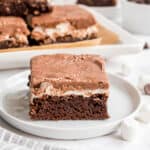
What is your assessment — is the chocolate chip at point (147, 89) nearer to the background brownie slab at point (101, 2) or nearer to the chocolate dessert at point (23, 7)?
the chocolate dessert at point (23, 7)

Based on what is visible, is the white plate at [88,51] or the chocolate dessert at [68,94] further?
the white plate at [88,51]

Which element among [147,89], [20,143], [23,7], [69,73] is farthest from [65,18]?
[20,143]

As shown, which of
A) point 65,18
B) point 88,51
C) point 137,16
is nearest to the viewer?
point 88,51

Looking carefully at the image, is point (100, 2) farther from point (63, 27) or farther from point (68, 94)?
point (68, 94)

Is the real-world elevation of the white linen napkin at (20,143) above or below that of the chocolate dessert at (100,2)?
above

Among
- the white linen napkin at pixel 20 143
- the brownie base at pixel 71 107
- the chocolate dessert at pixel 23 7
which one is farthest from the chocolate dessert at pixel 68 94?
the chocolate dessert at pixel 23 7

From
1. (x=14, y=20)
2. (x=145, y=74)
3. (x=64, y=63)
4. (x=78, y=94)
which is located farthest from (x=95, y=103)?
(x=14, y=20)

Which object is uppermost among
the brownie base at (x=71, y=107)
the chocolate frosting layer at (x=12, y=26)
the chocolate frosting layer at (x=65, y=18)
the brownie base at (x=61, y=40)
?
the brownie base at (x=71, y=107)
